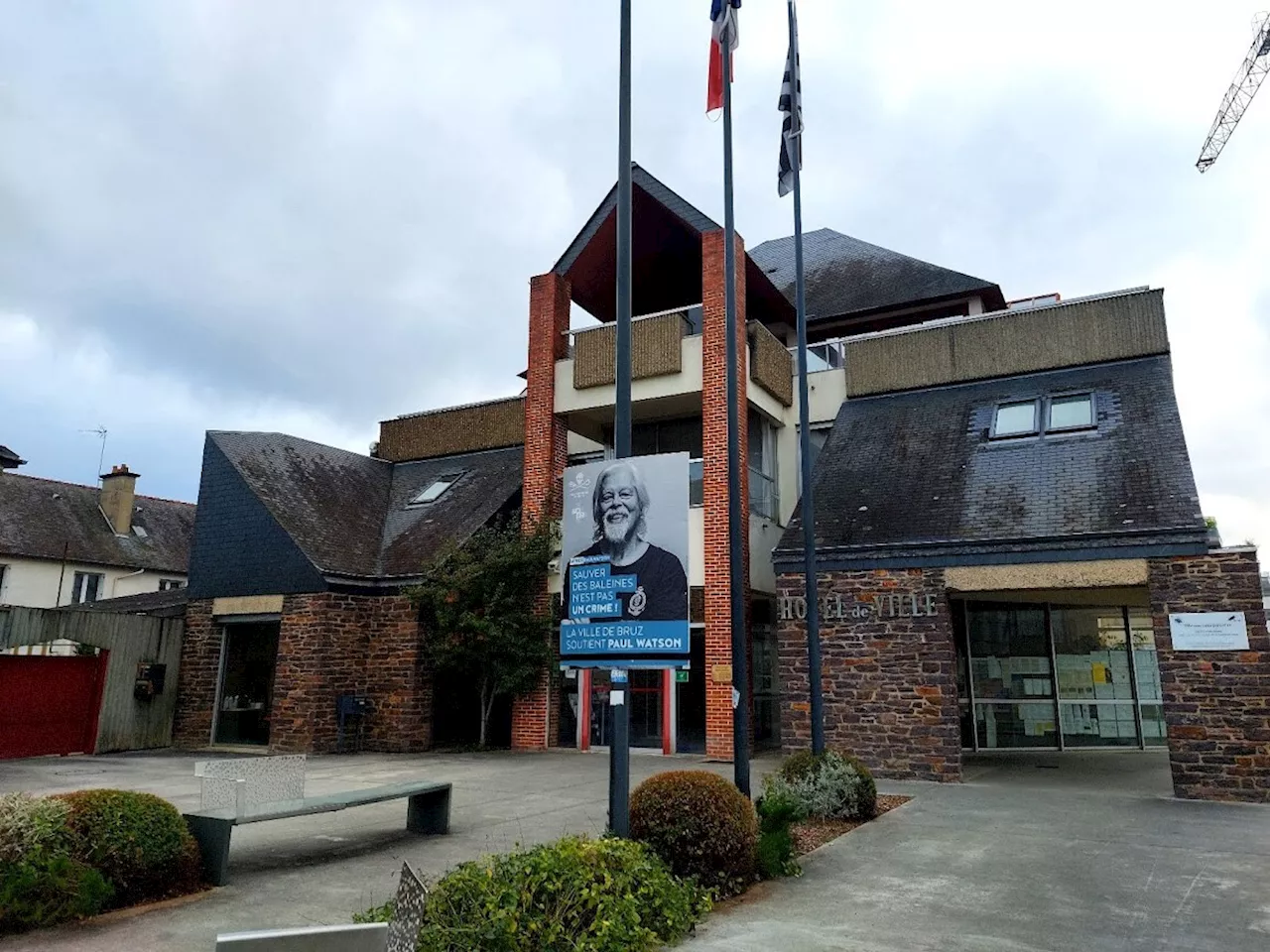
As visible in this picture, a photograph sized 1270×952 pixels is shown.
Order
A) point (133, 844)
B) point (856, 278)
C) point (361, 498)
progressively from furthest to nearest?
point (856, 278)
point (361, 498)
point (133, 844)

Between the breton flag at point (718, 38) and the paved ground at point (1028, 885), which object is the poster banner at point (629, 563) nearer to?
the paved ground at point (1028, 885)

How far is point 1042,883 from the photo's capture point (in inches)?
259

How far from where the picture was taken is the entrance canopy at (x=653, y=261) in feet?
55.4

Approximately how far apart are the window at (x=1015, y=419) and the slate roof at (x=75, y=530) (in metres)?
28.3

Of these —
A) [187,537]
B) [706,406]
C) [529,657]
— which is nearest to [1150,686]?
[706,406]

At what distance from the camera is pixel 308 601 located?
52.7ft

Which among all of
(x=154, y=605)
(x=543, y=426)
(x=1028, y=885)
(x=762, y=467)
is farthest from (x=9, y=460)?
(x=1028, y=885)

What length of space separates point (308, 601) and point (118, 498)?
20271mm

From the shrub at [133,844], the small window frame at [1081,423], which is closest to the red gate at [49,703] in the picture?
the shrub at [133,844]

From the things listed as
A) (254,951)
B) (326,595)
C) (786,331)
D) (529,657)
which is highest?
(786,331)

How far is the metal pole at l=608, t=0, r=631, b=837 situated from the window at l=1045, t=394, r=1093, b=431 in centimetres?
990

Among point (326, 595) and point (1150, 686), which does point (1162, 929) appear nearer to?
point (1150, 686)

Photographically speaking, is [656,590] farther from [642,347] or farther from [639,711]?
[642,347]

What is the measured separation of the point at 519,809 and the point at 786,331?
13.0 metres
